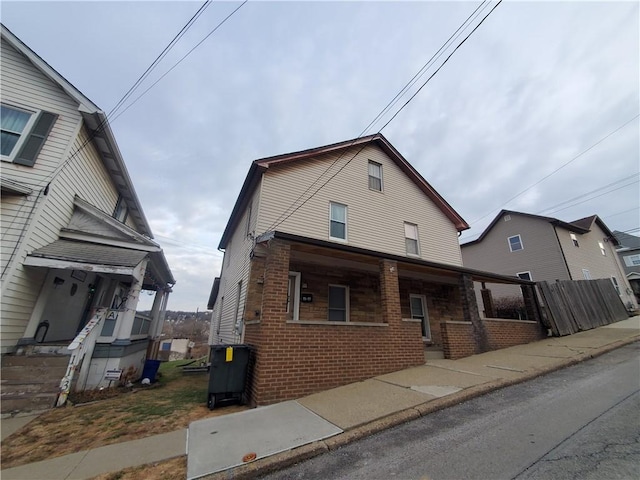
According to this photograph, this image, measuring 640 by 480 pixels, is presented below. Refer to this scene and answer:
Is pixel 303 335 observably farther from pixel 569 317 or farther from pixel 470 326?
pixel 569 317

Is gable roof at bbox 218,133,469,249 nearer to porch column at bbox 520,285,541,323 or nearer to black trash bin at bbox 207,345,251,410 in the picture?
porch column at bbox 520,285,541,323

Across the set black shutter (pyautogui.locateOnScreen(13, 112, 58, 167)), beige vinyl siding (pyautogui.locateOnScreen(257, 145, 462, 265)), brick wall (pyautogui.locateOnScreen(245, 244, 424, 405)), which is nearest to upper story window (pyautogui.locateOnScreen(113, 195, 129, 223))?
black shutter (pyautogui.locateOnScreen(13, 112, 58, 167))

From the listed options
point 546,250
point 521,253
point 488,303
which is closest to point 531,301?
point 488,303

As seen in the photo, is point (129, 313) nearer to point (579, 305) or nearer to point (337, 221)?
point (337, 221)

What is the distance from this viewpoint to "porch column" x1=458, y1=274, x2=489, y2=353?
9320mm

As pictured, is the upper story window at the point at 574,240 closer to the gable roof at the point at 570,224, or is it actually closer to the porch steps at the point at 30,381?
the gable roof at the point at 570,224

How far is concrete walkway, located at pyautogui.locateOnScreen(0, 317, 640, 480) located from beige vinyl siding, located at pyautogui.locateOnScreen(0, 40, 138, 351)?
277 centimetres

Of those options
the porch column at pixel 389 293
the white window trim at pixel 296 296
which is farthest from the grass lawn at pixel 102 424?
the porch column at pixel 389 293

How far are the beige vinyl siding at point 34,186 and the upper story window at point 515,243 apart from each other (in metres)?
25.8

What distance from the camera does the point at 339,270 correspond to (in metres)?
9.53

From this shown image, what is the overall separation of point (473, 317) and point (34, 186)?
1370 cm

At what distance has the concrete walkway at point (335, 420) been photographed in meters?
3.28

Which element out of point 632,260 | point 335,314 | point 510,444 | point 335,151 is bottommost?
point 510,444

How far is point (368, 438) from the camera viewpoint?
378 cm
